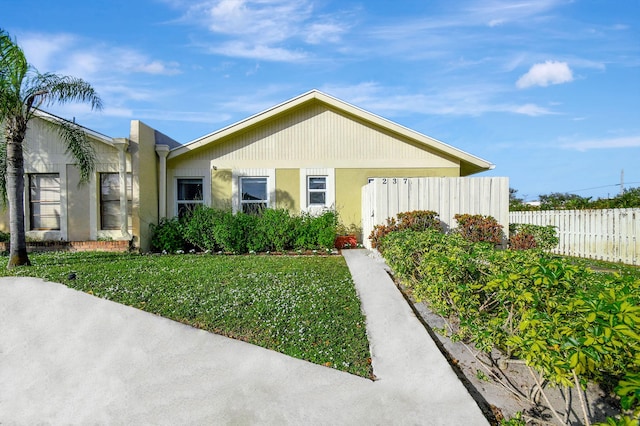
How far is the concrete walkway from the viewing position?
3.61m

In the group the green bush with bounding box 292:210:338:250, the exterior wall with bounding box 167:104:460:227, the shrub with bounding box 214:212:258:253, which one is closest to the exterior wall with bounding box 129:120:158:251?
the exterior wall with bounding box 167:104:460:227

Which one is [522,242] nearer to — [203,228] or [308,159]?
[308,159]

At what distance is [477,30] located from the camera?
9.15m

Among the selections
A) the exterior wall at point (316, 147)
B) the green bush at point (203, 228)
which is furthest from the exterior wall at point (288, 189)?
the green bush at point (203, 228)

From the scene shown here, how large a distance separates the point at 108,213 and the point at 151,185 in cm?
163

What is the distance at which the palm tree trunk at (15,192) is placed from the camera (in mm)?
8852

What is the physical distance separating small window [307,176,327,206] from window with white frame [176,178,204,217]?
3.63 meters

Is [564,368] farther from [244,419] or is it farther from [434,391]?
[244,419]

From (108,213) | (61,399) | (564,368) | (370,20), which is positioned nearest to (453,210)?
(370,20)

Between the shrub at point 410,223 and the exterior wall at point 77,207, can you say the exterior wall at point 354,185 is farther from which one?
the exterior wall at point 77,207

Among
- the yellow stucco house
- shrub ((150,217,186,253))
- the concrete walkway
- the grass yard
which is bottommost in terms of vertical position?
the concrete walkway

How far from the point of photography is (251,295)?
6371 millimetres

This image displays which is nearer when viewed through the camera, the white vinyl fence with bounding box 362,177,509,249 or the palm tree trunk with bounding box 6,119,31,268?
the palm tree trunk with bounding box 6,119,31,268

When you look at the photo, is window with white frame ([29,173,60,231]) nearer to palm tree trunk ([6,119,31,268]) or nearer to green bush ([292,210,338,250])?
palm tree trunk ([6,119,31,268])
